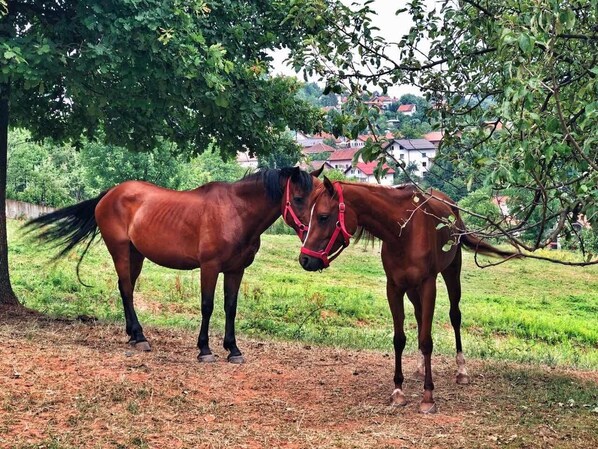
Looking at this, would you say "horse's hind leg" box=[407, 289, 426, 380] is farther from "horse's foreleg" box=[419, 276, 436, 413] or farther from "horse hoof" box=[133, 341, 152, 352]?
"horse hoof" box=[133, 341, 152, 352]

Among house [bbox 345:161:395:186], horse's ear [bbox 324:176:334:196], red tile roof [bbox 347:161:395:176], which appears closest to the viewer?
red tile roof [bbox 347:161:395:176]

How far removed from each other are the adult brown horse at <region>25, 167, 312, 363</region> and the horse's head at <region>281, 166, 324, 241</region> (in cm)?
1

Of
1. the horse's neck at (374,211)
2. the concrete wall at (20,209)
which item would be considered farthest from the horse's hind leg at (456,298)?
the concrete wall at (20,209)

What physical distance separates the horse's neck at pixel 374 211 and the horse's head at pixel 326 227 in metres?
0.14

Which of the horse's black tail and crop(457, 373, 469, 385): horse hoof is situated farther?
the horse's black tail

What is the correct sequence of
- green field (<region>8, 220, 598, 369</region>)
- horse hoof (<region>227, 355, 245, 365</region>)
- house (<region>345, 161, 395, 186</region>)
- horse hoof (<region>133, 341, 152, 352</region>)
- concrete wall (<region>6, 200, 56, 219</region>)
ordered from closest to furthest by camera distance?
house (<region>345, 161, 395, 186</region>) < horse hoof (<region>227, 355, 245, 365</region>) < horse hoof (<region>133, 341, 152, 352</region>) < green field (<region>8, 220, 598, 369</region>) < concrete wall (<region>6, 200, 56, 219</region>)

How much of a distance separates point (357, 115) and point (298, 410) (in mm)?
2938

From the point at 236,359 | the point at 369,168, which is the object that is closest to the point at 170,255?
the point at 236,359

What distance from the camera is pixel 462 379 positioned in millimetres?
7926

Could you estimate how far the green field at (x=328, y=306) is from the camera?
12203 mm

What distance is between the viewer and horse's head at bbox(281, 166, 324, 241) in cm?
795

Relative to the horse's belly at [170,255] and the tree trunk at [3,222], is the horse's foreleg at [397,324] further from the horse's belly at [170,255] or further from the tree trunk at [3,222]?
the tree trunk at [3,222]

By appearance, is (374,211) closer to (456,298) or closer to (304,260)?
(304,260)

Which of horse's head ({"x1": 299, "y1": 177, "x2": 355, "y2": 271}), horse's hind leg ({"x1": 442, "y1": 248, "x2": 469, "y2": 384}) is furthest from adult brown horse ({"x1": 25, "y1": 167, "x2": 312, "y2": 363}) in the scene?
horse's hind leg ({"x1": 442, "y1": 248, "x2": 469, "y2": 384})
